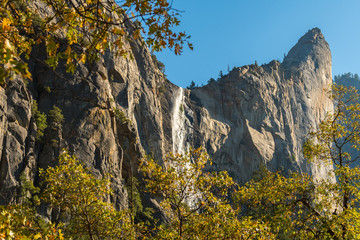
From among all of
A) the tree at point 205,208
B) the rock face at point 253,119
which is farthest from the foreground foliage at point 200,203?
the rock face at point 253,119

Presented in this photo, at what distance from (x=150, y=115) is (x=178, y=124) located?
10.1m

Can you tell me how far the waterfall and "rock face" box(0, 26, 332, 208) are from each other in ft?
0.74

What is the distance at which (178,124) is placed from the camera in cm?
6059

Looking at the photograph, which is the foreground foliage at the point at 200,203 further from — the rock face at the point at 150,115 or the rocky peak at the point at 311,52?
the rocky peak at the point at 311,52

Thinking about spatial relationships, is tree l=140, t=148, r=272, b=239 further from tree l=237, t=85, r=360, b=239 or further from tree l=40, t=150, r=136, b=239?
tree l=40, t=150, r=136, b=239

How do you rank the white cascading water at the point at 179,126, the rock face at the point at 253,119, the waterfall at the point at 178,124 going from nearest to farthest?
the waterfall at the point at 178,124 → the white cascading water at the point at 179,126 → the rock face at the point at 253,119

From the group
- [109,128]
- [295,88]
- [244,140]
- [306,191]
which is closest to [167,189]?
[306,191]

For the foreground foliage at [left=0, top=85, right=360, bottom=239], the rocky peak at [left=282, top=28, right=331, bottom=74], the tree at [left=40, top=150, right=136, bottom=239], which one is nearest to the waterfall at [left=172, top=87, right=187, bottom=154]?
the foreground foliage at [left=0, top=85, right=360, bottom=239]

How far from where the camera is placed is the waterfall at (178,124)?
5719 cm

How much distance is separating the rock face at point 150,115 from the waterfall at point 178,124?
23 cm

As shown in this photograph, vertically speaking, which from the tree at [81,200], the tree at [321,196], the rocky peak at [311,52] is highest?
the rocky peak at [311,52]

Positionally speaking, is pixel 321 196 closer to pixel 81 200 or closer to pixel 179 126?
pixel 81 200

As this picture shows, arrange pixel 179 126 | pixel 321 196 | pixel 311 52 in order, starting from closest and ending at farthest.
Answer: pixel 321 196
pixel 179 126
pixel 311 52

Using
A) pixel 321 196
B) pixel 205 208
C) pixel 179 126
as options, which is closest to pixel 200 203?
pixel 205 208
